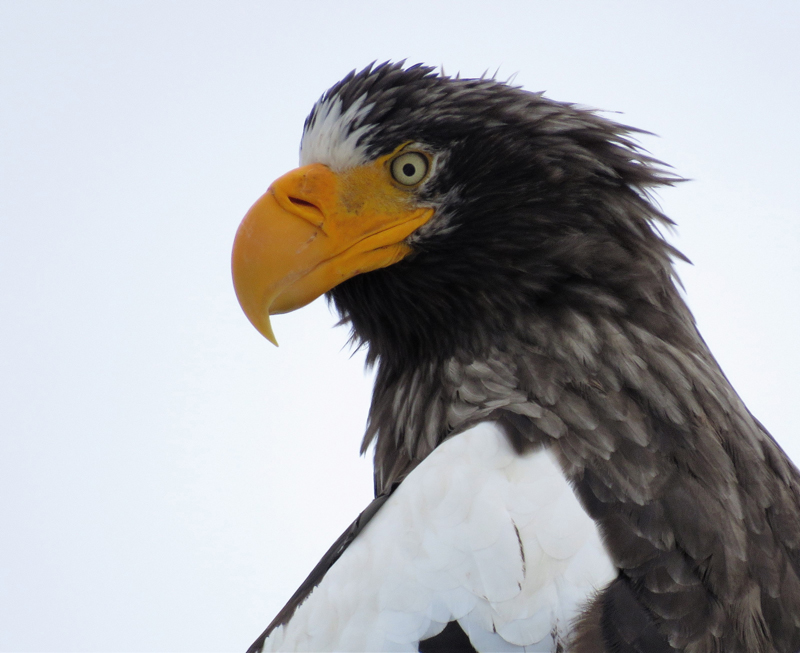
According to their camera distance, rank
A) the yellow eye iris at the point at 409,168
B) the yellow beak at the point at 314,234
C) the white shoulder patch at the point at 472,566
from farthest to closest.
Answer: the yellow eye iris at the point at 409,168, the yellow beak at the point at 314,234, the white shoulder patch at the point at 472,566

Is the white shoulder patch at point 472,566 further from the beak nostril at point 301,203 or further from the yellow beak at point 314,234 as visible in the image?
the beak nostril at point 301,203

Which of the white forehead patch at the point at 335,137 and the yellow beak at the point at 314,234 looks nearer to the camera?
the yellow beak at the point at 314,234

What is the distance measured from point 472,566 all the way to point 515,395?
1.85 feet

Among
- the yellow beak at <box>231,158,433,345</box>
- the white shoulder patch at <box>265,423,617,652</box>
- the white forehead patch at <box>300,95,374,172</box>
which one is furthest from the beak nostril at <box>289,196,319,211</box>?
the white shoulder patch at <box>265,423,617,652</box>

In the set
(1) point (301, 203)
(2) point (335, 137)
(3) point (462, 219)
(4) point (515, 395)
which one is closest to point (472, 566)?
(4) point (515, 395)

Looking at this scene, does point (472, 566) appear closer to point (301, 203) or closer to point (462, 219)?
point (462, 219)

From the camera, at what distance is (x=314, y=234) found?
8.34ft

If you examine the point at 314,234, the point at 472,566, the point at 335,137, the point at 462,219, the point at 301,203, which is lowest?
the point at 472,566

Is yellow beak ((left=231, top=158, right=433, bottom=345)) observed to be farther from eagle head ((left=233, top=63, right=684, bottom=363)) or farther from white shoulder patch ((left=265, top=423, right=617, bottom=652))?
white shoulder patch ((left=265, top=423, right=617, bottom=652))

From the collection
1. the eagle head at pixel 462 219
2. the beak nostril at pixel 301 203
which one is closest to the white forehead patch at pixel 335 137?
the eagle head at pixel 462 219

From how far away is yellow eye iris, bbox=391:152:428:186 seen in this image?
2.59 meters

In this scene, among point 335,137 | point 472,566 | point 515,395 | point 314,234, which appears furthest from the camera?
point 335,137

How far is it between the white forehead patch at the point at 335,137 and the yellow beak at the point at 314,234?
4 centimetres

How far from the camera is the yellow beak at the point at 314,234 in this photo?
2.49 m
